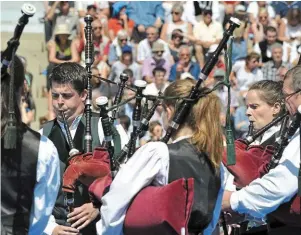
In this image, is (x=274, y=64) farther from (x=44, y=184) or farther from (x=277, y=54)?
Result: (x=44, y=184)

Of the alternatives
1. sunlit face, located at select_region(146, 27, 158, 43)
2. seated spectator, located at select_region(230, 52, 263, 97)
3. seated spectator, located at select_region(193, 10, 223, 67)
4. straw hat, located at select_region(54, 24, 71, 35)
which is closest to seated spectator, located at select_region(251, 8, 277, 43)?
seated spectator, located at select_region(193, 10, 223, 67)

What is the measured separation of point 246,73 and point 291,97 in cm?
861

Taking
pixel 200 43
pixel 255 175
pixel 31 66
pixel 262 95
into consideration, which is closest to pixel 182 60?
pixel 200 43

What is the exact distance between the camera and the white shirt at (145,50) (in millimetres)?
14172

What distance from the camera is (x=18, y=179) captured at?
4.61 metres

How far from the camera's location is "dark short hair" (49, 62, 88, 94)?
20.2ft

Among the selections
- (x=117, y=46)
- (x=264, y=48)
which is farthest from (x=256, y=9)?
(x=117, y=46)

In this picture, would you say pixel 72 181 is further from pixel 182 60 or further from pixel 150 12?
pixel 150 12

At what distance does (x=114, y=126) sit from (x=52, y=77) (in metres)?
0.55

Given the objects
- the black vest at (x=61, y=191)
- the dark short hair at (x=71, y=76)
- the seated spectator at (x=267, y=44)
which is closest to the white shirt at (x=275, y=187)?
the black vest at (x=61, y=191)

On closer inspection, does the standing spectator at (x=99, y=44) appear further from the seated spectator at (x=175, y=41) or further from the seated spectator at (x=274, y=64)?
the seated spectator at (x=274, y=64)

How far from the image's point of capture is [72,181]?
5441mm

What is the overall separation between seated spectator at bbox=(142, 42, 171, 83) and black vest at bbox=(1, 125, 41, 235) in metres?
8.98

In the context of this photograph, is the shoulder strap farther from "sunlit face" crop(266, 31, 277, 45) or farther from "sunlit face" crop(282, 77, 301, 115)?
"sunlit face" crop(266, 31, 277, 45)
